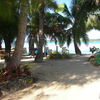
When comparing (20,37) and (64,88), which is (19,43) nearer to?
(20,37)

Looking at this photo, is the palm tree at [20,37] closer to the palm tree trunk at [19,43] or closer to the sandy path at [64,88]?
the palm tree trunk at [19,43]

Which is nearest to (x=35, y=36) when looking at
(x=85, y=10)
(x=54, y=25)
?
(x=54, y=25)

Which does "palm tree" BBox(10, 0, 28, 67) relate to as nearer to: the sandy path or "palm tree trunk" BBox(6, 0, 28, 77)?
"palm tree trunk" BBox(6, 0, 28, 77)

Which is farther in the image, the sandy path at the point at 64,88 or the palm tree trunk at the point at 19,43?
the palm tree trunk at the point at 19,43

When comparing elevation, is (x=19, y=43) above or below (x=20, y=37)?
below

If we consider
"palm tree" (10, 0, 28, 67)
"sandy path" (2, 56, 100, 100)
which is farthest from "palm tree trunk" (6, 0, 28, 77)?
"sandy path" (2, 56, 100, 100)

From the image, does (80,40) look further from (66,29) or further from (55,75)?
(55,75)

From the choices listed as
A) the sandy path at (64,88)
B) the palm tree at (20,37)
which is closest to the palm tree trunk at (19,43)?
the palm tree at (20,37)

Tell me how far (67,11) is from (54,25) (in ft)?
7.42

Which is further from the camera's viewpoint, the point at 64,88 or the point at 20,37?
the point at 20,37

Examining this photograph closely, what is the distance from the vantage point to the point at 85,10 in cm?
1703

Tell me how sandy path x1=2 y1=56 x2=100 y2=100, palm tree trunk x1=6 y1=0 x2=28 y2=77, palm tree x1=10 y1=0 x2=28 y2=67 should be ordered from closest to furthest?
sandy path x1=2 y1=56 x2=100 y2=100, palm tree trunk x1=6 y1=0 x2=28 y2=77, palm tree x1=10 y1=0 x2=28 y2=67

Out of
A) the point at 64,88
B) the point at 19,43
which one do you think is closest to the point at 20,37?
the point at 19,43

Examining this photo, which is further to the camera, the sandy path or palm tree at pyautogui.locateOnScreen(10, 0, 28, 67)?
palm tree at pyautogui.locateOnScreen(10, 0, 28, 67)
